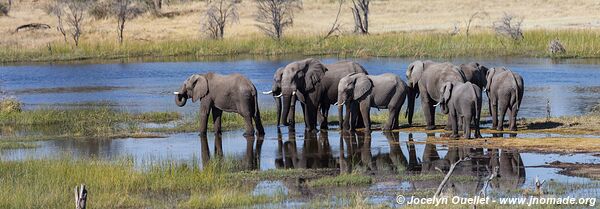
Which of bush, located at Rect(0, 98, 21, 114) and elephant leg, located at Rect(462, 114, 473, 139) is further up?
elephant leg, located at Rect(462, 114, 473, 139)

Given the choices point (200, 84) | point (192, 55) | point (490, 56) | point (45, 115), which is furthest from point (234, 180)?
point (192, 55)

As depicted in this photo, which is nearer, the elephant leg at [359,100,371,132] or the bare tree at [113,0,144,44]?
the elephant leg at [359,100,371,132]

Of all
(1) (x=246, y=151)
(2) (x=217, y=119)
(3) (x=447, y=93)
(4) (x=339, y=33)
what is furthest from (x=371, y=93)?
(4) (x=339, y=33)

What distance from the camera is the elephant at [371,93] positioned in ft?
73.2

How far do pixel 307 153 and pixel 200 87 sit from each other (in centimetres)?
359

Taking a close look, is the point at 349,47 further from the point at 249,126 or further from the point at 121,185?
the point at 121,185

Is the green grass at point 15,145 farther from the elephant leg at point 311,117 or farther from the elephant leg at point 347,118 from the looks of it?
the elephant leg at point 347,118

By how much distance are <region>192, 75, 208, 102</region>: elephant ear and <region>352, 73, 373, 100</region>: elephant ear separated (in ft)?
9.10

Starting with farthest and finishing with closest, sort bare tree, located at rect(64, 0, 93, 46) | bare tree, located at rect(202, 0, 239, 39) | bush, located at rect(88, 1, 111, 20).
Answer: bush, located at rect(88, 1, 111, 20)
bare tree, located at rect(202, 0, 239, 39)
bare tree, located at rect(64, 0, 93, 46)

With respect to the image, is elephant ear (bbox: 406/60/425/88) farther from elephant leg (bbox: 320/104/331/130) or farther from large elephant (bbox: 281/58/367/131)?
elephant leg (bbox: 320/104/331/130)

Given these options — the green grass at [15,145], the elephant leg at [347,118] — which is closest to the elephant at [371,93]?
the elephant leg at [347,118]

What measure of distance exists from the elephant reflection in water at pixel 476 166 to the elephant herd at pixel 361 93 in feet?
4.76

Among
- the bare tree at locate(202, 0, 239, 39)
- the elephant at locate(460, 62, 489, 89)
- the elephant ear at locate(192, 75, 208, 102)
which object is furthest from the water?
the bare tree at locate(202, 0, 239, 39)

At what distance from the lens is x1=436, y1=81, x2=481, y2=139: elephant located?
2033 centimetres
